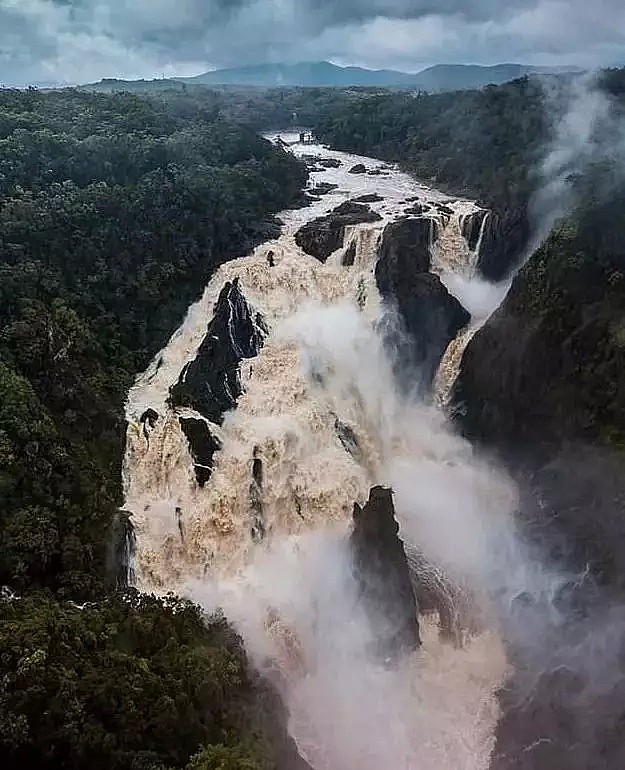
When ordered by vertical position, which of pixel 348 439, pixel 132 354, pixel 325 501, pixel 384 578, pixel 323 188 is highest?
pixel 323 188

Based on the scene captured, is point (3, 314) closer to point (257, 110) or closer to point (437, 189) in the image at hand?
point (437, 189)

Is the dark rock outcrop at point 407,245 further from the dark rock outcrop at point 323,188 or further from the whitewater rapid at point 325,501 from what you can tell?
the dark rock outcrop at point 323,188

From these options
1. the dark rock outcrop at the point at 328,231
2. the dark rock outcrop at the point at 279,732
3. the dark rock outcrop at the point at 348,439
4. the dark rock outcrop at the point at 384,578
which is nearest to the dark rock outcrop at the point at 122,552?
the dark rock outcrop at the point at 279,732

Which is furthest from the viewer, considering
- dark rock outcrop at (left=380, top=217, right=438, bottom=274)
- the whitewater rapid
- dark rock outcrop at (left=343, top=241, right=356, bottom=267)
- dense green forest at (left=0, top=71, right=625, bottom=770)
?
dark rock outcrop at (left=343, top=241, right=356, bottom=267)

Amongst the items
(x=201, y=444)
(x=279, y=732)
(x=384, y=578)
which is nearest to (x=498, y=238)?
(x=201, y=444)

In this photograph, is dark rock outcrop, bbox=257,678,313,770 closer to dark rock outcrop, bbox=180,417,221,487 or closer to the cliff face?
the cliff face

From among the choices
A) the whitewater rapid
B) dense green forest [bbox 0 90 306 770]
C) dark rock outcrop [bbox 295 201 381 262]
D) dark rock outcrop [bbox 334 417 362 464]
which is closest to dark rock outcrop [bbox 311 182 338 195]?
dense green forest [bbox 0 90 306 770]

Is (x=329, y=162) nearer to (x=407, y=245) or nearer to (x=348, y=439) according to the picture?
(x=407, y=245)

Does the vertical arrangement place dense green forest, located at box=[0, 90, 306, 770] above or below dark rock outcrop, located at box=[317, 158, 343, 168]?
below
